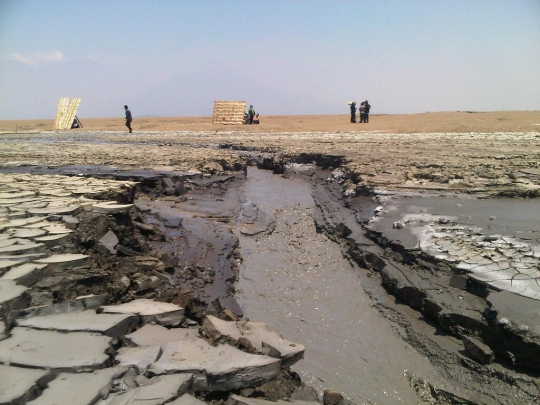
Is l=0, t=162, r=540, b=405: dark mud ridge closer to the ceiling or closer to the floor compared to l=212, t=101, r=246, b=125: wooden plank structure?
closer to the floor

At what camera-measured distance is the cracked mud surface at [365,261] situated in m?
3.01

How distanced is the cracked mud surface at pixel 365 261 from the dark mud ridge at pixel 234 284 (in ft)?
0.05

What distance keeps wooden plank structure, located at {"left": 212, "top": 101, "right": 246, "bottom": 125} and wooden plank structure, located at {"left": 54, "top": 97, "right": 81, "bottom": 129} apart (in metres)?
8.41

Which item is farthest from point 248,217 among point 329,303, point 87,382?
point 87,382

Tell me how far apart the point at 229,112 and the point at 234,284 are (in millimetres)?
20915

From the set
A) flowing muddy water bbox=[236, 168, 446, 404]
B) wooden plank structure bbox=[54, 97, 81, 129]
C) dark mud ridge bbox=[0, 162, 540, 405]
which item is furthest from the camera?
wooden plank structure bbox=[54, 97, 81, 129]

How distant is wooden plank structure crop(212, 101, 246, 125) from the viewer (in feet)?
79.2

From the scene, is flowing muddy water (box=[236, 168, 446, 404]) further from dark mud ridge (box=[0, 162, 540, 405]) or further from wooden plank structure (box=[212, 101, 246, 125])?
wooden plank structure (box=[212, 101, 246, 125])

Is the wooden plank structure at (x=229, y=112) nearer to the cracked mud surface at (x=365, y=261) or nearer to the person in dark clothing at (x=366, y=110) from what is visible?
the person in dark clothing at (x=366, y=110)

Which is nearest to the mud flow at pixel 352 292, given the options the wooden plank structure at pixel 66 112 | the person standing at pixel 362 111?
the person standing at pixel 362 111

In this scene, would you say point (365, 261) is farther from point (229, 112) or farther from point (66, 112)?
point (66, 112)

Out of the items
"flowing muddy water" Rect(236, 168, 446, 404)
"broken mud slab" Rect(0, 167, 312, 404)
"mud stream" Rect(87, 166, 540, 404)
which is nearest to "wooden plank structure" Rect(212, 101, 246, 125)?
"mud stream" Rect(87, 166, 540, 404)

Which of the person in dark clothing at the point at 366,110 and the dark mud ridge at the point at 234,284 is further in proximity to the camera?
the person in dark clothing at the point at 366,110

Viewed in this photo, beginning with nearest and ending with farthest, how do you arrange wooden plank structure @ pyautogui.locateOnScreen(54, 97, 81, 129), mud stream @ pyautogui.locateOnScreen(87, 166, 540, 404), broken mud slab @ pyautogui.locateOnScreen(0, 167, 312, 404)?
broken mud slab @ pyautogui.locateOnScreen(0, 167, 312, 404) → mud stream @ pyautogui.locateOnScreen(87, 166, 540, 404) → wooden plank structure @ pyautogui.locateOnScreen(54, 97, 81, 129)
